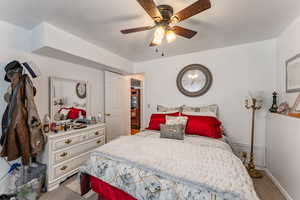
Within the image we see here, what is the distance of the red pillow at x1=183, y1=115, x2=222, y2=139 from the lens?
220cm

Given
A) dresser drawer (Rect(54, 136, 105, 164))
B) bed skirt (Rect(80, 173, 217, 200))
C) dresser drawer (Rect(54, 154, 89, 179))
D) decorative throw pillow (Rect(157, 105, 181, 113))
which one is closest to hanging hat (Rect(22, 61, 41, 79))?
dresser drawer (Rect(54, 136, 105, 164))

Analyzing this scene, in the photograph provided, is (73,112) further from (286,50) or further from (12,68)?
(286,50)

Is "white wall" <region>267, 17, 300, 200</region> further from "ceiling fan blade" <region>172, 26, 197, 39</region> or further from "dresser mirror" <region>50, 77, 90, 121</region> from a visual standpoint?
"dresser mirror" <region>50, 77, 90, 121</region>

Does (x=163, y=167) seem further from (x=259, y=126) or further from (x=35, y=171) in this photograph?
(x=259, y=126)

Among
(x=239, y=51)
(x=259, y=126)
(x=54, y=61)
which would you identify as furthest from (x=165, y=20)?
(x=259, y=126)

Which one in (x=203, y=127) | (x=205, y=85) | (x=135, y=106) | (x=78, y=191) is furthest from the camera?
(x=135, y=106)

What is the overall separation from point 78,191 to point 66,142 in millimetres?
728

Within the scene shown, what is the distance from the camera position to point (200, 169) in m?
1.17

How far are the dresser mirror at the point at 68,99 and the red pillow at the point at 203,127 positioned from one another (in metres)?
2.17

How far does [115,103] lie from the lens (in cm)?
361

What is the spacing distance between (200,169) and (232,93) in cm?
205

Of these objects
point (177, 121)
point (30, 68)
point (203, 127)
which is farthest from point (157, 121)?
point (30, 68)

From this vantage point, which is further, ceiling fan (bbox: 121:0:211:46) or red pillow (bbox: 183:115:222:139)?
red pillow (bbox: 183:115:222:139)

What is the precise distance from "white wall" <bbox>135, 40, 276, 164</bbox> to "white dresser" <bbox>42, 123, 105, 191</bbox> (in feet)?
6.44
